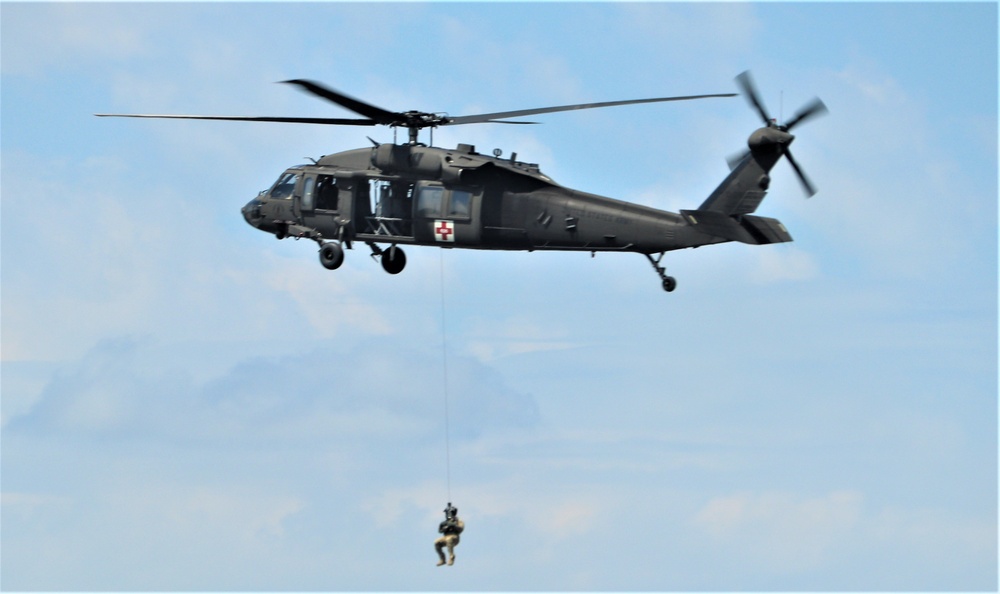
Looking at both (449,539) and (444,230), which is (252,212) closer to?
(444,230)

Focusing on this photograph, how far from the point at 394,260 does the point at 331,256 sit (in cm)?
233

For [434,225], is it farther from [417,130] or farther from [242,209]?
[242,209]

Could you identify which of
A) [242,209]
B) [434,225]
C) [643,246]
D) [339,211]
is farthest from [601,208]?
[242,209]

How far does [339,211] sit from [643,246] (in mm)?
10332

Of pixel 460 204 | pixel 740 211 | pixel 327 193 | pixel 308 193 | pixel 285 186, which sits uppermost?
pixel 285 186

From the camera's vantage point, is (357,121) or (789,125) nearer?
(789,125)

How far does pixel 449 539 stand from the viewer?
44000 mm

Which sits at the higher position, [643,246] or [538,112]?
[538,112]

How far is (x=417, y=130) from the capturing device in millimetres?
47062

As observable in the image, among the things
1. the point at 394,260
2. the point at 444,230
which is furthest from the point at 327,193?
the point at 444,230

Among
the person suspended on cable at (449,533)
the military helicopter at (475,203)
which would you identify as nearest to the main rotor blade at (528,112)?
the military helicopter at (475,203)

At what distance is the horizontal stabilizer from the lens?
42.9 meters

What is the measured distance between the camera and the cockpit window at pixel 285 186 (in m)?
49.6

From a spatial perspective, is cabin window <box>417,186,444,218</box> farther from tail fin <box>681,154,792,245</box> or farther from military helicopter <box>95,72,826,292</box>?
tail fin <box>681,154,792,245</box>
